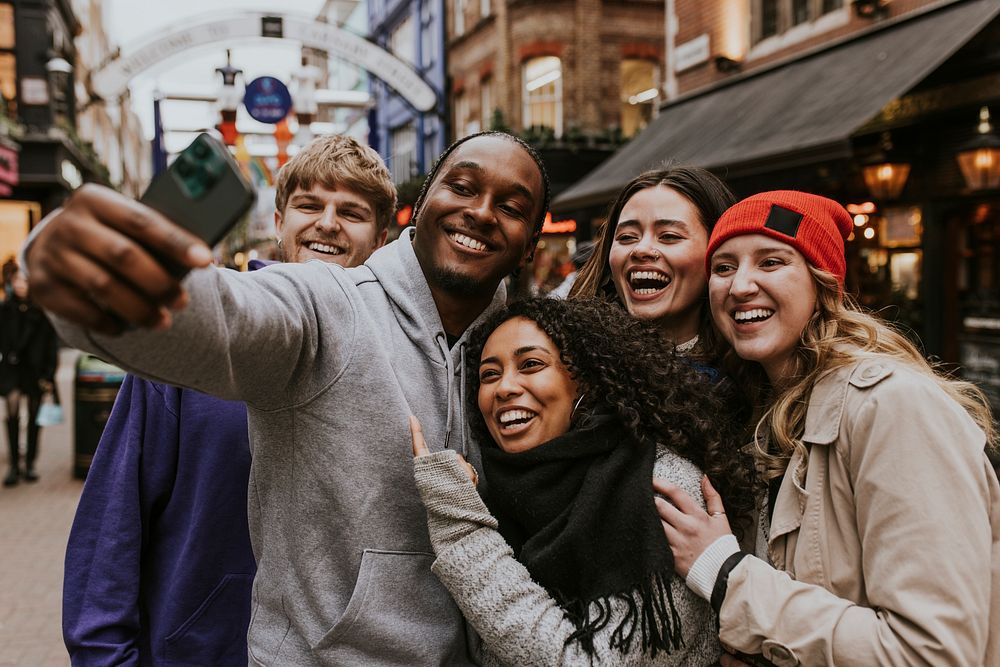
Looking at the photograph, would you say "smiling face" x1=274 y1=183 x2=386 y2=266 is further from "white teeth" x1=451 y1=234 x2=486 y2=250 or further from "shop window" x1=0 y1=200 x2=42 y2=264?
"shop window" x1=0 y1=200 x2=42 y2=264

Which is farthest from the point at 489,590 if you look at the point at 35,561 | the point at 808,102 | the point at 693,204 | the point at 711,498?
the point at 808,102

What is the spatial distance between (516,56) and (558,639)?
18.1 metres

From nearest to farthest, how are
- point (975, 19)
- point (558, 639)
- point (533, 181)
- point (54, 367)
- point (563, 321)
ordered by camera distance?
point (558, 639) → point (563, 321) → point (533, 181) → point (975, 19) → point (54, 367)

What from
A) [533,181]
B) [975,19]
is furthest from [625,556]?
[975,19]

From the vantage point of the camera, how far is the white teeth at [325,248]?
287cm

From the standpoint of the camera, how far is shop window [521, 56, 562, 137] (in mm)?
18078

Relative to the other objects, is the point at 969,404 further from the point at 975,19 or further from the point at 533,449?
the point at 975,19

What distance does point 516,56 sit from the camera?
18281 millimetres

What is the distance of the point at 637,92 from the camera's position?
18781 millimetres

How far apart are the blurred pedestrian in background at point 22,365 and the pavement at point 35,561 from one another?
34cm

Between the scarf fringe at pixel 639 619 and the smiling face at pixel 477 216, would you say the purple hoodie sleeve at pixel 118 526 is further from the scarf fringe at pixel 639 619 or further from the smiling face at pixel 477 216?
the scarf fringe at pixel 639 619

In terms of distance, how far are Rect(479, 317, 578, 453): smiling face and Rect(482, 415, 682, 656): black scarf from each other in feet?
0.21

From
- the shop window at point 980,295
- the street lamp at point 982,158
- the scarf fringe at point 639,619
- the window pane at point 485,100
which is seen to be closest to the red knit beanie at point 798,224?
the scarf fringe at point 639,619

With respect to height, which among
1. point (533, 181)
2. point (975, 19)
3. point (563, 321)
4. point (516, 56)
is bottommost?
point (563, 321)
